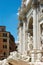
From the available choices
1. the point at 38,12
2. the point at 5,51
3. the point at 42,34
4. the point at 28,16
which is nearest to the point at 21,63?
the point at 42,34

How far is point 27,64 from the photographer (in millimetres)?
17375

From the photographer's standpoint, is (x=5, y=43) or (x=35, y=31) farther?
(x=5, y=43)

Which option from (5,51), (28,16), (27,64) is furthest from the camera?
(5,51)

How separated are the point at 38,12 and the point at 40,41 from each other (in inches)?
101

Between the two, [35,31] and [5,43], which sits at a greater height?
[35,31]

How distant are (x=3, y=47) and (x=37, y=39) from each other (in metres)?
34.2

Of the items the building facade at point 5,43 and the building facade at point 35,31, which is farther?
the building facade at point 5,43

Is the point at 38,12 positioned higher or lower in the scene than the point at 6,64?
higher

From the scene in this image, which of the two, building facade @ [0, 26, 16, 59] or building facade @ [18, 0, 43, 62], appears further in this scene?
building facade @ [0, 26, 16, 59]

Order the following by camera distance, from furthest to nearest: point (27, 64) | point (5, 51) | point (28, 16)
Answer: point (5, 51), point (28, 16), point (27, 64)

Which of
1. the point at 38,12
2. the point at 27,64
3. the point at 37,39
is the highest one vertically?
the point at 38,12

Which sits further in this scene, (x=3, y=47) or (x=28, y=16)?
(x=3, y=47)

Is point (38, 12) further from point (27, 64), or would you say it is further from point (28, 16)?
point (27, 64)

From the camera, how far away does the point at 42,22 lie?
2438 cm
